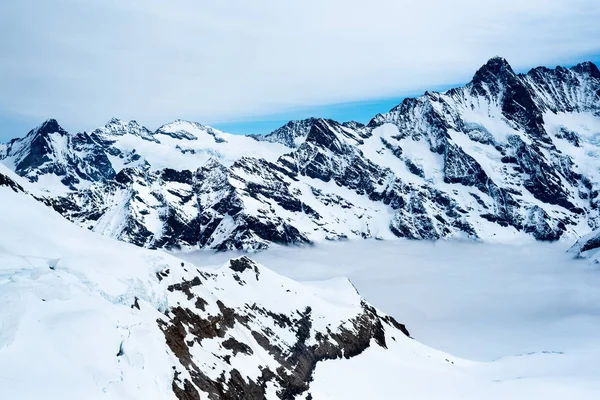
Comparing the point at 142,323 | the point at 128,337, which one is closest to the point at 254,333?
the point at 142,323

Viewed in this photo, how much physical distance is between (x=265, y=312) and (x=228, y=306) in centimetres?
1424

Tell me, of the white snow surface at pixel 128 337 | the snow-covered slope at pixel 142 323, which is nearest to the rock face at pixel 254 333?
the snow-covered slope at pixel 142 323

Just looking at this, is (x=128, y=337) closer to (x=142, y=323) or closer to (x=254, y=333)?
(x=142, y=323)

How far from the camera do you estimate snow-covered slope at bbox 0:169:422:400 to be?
41.2 meters

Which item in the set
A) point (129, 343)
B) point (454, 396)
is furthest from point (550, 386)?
point (129, 343)

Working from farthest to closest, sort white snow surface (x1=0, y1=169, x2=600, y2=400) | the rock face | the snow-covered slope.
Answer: the rock face
the snow-covered slope
white snow surface (x1=0, y1=169, x2=600, y2=400)

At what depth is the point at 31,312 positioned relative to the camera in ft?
146

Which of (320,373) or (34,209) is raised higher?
(34,209)

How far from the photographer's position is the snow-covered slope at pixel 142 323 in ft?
135

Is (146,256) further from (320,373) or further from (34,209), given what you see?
(320,373)

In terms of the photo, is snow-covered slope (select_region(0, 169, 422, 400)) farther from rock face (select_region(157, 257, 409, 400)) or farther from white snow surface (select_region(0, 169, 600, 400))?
rock face (select_region(157, 257, 409, 400))

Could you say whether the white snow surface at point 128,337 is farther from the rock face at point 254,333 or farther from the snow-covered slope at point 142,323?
the rock face at point 254,333

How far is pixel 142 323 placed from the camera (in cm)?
5550

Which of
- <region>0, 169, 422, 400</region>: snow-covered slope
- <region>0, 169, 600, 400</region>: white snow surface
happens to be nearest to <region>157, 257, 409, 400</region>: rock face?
<region>0, 169, 422, 400</region>: snow-covered slope
